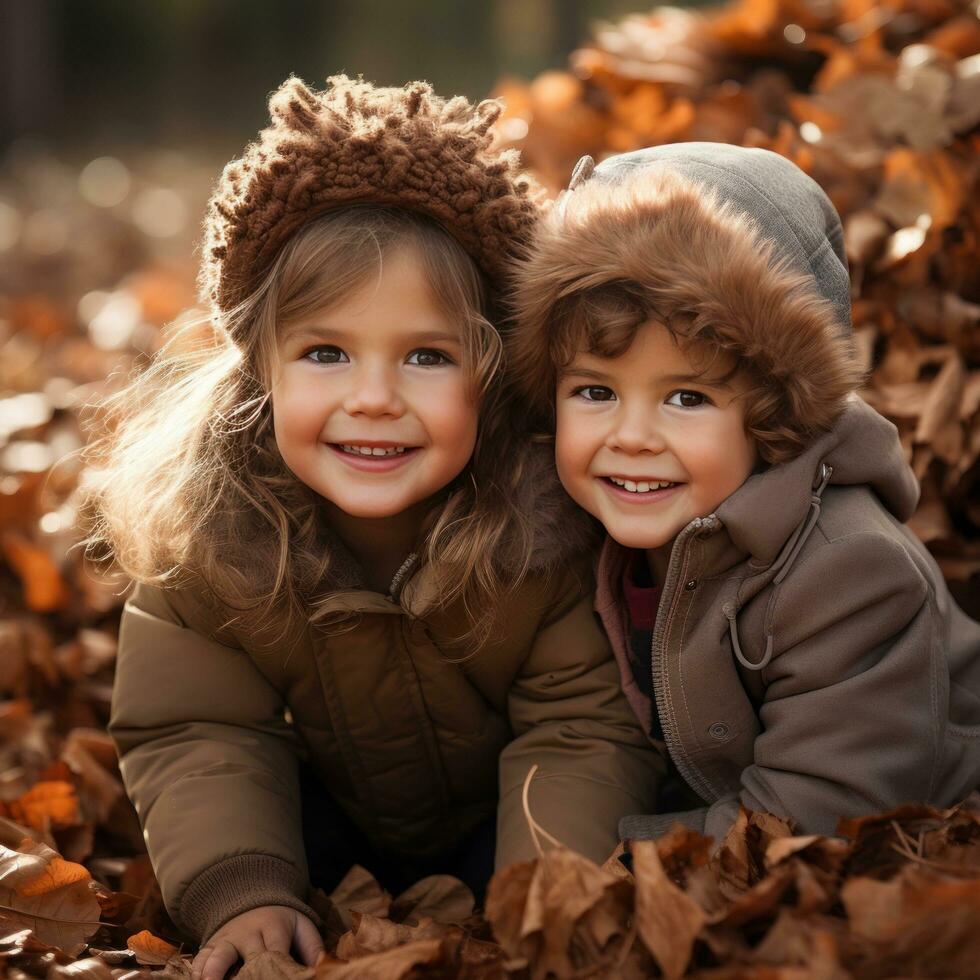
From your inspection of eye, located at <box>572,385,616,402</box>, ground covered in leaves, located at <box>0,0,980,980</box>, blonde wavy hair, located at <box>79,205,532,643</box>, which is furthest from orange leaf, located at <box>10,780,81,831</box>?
eye, located at <box>572,385,616,402</box>

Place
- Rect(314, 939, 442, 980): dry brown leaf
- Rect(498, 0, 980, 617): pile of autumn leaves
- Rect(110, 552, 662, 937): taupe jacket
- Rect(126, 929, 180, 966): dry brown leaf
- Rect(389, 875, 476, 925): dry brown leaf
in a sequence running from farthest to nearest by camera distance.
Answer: Rect(498, 0, 980, 617): pile of autumn leaves → Rect(389, 875, 476, 925): dry brown leaf → Rect(110, 552, 662, 937): taupe jacket → Rect(126, 929, 180, 966): dry brown leaf → Rect(314, 939, 442, 980): dry brown leaf

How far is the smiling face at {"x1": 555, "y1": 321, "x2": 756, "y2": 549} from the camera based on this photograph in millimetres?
2096

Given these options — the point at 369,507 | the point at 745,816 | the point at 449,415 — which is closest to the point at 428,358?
the point at 449,415

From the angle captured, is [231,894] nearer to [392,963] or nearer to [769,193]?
[392,963]

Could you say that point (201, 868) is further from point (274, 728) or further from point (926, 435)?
point (926, 435)

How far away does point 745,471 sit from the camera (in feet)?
7.16

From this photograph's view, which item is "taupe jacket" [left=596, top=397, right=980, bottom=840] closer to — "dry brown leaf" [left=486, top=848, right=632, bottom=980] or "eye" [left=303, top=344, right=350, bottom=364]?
"dry brown leaf" [left=486, top=848, right=632, bottom=980]

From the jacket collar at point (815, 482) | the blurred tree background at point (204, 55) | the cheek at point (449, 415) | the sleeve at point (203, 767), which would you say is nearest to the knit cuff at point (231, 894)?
the sleeve at point (203, 767)

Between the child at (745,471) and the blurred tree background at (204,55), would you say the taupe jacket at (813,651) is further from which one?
the blurred tree background at (204,55)

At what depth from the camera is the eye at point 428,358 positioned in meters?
2.29

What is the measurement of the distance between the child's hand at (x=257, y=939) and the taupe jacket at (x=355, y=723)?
45mm

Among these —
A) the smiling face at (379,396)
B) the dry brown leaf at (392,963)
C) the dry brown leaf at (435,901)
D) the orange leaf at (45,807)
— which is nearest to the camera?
the dry brown leaf at (392,963)

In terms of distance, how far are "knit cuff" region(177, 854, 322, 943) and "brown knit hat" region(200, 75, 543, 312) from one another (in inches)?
45.0

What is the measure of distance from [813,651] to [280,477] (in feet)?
3.72
